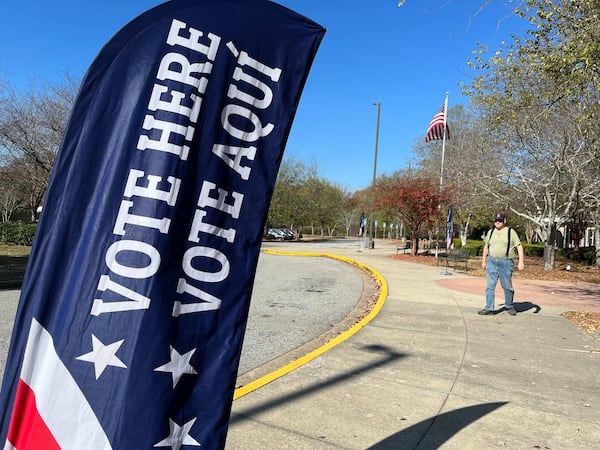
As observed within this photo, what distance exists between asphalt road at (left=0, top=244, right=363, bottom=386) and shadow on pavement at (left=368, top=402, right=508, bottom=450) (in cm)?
187

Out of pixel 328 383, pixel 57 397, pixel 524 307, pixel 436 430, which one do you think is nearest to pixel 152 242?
pixel 57 397

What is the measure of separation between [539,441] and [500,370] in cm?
170

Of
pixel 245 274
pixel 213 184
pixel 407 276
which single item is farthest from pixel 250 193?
pixel 407 276

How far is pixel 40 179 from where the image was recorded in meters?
23.4

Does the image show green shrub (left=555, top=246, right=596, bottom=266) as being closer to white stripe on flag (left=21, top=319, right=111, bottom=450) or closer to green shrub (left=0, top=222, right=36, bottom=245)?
white stripe on flag (left=21, top=319, right=111, bottom=450)

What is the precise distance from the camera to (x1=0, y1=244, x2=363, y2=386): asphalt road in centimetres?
557

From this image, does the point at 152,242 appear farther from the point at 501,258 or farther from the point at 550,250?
the point at 550,250

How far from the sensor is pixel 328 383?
14.0 ft

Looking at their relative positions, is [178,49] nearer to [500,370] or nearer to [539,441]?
[539,441]

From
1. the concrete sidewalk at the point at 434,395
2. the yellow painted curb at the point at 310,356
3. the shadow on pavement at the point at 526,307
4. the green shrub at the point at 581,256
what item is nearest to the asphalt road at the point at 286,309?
the yellow painted curb at the point at 310,356

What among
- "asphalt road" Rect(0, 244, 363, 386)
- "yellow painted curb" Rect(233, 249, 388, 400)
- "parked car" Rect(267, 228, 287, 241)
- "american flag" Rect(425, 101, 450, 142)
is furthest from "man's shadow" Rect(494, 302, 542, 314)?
"parked car" Rect(267, 228, 287, 241)

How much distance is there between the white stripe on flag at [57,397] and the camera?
53.5 inches

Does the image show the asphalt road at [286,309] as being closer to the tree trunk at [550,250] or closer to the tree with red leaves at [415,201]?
the tree with red leaves at [415,201]

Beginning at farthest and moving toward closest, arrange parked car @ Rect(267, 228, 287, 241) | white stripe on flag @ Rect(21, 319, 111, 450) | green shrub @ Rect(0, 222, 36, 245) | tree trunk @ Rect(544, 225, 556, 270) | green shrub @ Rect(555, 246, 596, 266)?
parked car @ Rect(267, 228, 287, 241), green shrub @ Rect(555, 246, 596, 266), green shrub @ Rect(0, 222, 36, 245), tree trunk @ Rect(544, 225, 556, 270), white stripe on flag @ Rect(21, 319, 111, 450)
